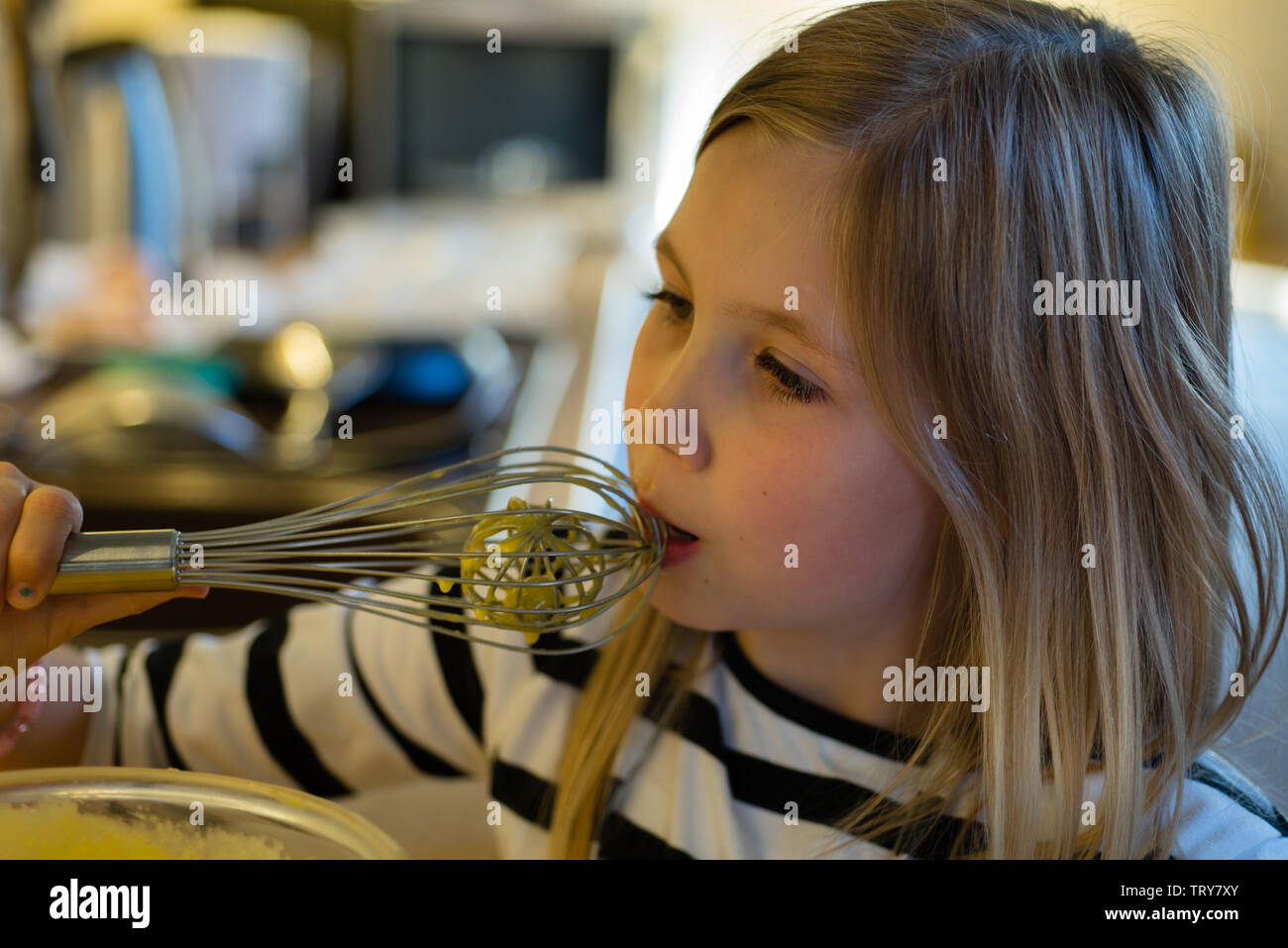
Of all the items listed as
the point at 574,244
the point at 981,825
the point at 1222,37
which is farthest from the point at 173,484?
the point at 574,244

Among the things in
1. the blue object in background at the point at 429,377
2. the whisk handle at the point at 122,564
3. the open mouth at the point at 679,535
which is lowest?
the whisk handle at the point at 122,564

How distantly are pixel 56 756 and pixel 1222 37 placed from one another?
2.33 ft

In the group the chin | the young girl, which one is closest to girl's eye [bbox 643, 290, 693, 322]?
the young girl

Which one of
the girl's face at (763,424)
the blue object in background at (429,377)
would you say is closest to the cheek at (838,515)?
the girl's face at (763,424)

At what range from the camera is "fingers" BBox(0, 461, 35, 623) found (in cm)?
39

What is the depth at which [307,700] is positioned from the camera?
0.68 meters

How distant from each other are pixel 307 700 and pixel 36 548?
314 millimetres

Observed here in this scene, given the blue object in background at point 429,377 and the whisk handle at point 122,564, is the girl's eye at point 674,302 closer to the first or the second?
the whisk handle at point 122,564

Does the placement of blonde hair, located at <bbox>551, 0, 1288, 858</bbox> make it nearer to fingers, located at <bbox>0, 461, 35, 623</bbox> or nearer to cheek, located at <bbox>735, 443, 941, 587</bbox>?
cheek, located at <bbox>735, 443, 941, 587</bbox>

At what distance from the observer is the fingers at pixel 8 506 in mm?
395

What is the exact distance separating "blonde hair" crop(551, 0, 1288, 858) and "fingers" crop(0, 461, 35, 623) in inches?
13.2

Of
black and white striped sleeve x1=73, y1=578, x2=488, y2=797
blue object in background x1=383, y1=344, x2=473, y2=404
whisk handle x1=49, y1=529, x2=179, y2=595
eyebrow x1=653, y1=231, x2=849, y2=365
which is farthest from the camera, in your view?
blue object in background x1=383, y1=344, x2=473, y2=404

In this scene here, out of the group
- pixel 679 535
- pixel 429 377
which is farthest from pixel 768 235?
pixel 429 377

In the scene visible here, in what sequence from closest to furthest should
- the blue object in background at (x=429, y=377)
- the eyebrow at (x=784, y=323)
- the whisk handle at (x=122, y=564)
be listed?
1. the whisk handle at (x=122, y=564)
2. the eyebrow at (x=784, y=323)
3. the blue object in background at (x=429, y=377)
